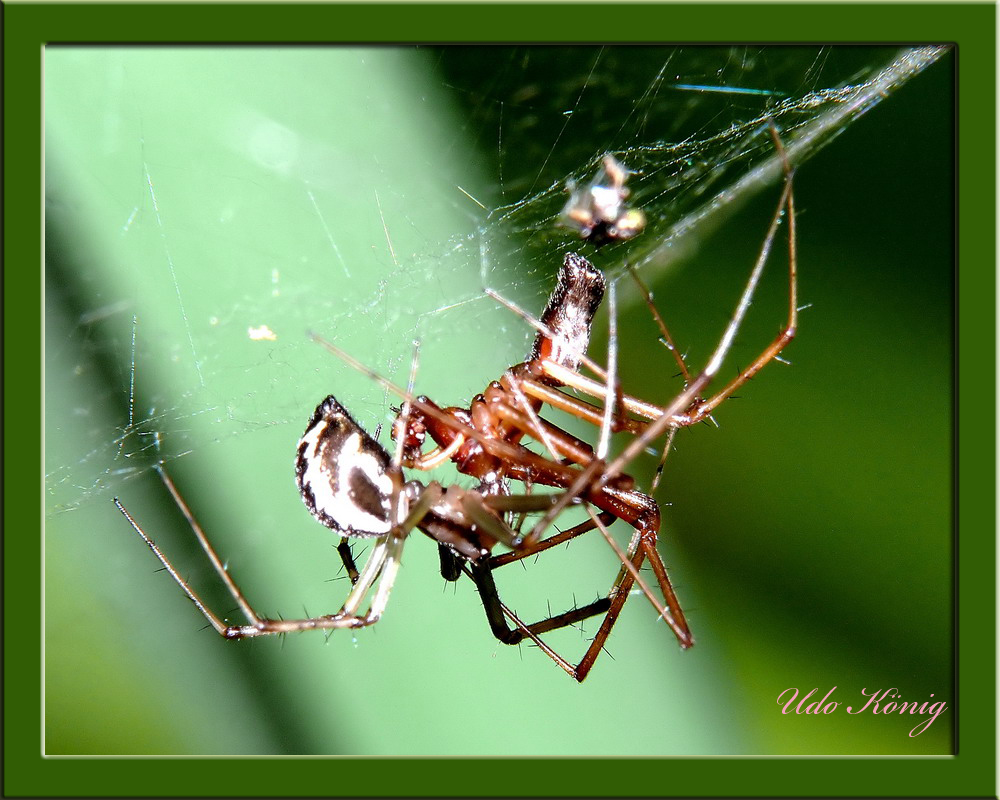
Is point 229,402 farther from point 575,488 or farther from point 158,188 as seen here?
point 575,488

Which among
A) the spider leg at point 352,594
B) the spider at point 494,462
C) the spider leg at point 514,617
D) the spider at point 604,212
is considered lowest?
the spider leg at point 514,617

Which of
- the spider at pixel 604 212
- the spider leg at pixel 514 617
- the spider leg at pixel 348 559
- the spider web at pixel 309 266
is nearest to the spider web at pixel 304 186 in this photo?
the spider web at pixel 309 266

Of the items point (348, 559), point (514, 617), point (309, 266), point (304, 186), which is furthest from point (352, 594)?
point (304, 186)

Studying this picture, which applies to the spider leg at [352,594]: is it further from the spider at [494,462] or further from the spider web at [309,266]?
the spider web at [309,266]

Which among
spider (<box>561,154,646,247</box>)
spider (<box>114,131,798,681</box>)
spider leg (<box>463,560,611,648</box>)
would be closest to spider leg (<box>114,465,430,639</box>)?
spider (<box>114,131,798,681</box>)

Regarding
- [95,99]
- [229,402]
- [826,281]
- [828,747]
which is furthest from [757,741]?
[95,99]

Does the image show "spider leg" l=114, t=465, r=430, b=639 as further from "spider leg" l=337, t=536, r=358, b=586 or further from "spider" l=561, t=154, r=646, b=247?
"spider" l=561, t=154, r=646, b=247
